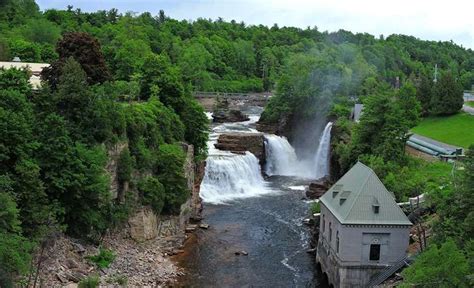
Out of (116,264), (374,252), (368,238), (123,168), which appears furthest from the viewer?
(123,168)

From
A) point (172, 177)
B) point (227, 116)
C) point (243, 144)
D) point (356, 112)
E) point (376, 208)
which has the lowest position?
point (243, 144)

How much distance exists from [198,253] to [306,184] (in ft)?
94.1

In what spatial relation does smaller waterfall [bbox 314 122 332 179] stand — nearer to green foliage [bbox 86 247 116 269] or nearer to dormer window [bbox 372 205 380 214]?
dormer window [bbox 372 205 380 214]

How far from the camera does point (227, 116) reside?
339 ft

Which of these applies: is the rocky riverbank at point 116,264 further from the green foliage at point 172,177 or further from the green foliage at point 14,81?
the green foliage at point 14,81

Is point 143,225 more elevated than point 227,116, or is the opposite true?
point 227,116

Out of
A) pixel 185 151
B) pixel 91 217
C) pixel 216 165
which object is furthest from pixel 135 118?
pixel 216 165

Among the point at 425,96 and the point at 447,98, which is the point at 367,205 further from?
the point at 425,96

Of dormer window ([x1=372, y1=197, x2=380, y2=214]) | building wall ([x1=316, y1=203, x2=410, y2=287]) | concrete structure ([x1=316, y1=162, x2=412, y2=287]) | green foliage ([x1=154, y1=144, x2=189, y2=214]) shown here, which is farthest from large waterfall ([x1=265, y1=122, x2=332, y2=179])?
building wall ([x1=316, y1=203, x2=410, y2=287])

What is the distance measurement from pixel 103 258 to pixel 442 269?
23116 millimetres

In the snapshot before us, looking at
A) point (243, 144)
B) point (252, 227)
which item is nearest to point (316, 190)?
point (252, 227)

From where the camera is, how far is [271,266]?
4675 cm

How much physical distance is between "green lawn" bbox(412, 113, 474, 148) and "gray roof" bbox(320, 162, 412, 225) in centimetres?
2978

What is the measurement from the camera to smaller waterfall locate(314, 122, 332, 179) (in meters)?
80.6
